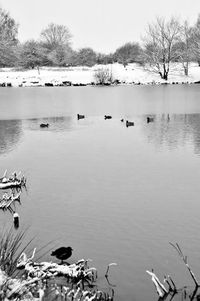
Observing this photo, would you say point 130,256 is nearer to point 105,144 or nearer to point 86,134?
point 105,144

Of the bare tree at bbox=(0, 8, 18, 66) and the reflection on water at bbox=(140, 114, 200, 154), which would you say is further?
the bare tree at bbox=(0, 8, 18, 66)

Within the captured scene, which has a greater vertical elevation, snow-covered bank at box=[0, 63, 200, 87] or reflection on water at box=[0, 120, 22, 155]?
snow-covered bank at box=[0, 63, 200, 87]

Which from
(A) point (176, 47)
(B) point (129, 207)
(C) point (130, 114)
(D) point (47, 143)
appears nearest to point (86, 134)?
(D) point (47, 143)

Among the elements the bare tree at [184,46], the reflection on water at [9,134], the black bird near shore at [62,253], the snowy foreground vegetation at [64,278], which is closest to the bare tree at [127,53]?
the bare tree at [184,46]

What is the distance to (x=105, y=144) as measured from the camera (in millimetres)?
20062

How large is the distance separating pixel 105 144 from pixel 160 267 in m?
12.5

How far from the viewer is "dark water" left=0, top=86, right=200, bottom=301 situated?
8305 mm

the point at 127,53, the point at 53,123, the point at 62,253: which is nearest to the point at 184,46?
the point at 127,53

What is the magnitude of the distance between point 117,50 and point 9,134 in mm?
84399

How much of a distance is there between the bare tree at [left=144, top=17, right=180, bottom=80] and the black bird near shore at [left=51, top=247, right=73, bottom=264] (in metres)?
68.2

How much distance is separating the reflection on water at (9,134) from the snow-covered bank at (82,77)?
143 ft

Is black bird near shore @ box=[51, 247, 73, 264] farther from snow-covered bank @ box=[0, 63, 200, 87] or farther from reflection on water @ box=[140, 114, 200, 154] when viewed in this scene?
snow-covered bank @ box=[0, 63, 200, 87]

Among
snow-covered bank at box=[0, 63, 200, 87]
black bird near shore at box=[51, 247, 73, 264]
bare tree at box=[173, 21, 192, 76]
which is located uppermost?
bare tree at box=[173, 21, 192, 76]

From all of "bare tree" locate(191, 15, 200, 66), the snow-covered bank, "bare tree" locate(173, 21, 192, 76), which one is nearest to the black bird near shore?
the snow-covered bank
